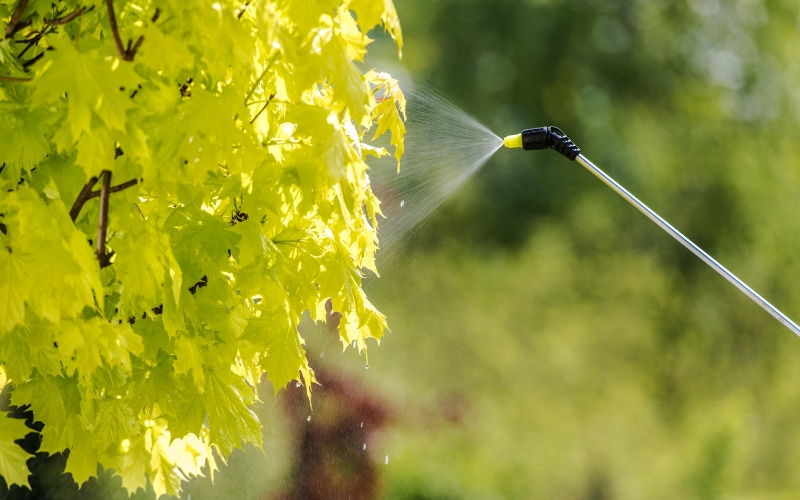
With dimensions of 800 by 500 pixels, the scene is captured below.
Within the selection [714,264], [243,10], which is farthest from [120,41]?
[714,264]

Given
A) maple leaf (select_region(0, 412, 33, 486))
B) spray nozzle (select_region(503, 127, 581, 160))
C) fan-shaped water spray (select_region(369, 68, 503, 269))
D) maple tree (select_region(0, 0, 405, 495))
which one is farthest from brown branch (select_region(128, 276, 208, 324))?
fan-shaped water spray (select_region(369, 68, 503, 269))

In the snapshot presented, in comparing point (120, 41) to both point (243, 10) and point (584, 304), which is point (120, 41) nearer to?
point (243, 10)

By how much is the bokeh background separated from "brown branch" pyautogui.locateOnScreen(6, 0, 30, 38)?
11.2ft

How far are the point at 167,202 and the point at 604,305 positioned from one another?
11.4 ft

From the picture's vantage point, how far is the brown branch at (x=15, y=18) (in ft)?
3.41

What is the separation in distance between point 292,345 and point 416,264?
10.3 feet

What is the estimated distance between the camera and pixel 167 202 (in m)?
1.27

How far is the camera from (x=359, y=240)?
1604mm

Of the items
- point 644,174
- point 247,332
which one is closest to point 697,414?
point 644,174

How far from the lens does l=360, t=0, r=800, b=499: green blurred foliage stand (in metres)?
4.31

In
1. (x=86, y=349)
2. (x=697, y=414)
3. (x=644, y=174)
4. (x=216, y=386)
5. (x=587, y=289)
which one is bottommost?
(x=697, y=414)

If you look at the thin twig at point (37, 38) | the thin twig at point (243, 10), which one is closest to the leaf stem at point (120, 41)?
the thin twig at point (243, 10)

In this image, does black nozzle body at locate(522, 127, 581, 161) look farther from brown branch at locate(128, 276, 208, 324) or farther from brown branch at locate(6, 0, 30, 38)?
brown branch at locate(6, 0, 30, 38)

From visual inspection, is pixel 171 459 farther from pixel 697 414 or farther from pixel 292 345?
pixel 697 414
